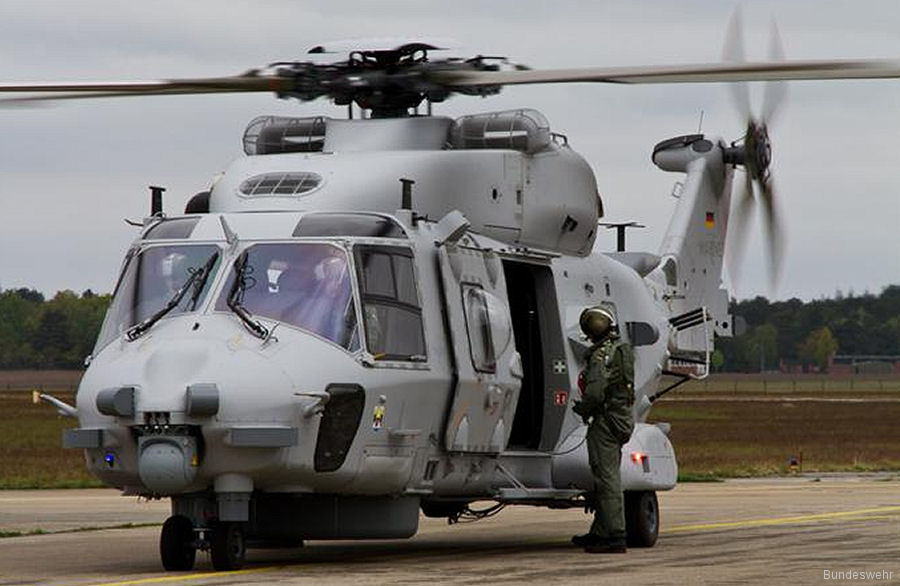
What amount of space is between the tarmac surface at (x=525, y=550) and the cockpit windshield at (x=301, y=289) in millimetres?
1880

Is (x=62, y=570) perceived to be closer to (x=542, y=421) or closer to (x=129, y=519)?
(x=542, y=421)

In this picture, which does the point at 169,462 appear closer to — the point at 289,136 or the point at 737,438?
the point at 289,136

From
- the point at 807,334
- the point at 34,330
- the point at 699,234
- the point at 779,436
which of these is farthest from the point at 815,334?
the point at 699,234

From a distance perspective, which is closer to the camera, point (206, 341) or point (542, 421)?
point (206, 341)

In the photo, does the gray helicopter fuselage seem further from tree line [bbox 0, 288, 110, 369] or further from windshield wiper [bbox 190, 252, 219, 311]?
tree line [bbox 0, 288, 110, 369]

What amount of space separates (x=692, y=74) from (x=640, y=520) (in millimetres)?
5077

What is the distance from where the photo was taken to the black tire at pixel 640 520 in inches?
736

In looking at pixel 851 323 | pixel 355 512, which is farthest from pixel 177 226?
pixel 851 323

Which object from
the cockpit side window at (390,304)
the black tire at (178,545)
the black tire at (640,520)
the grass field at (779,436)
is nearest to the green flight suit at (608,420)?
the black tire at (640,520)

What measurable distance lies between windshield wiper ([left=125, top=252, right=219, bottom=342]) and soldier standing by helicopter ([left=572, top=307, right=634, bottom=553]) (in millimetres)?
3562

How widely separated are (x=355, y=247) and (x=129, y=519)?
29.4 ft

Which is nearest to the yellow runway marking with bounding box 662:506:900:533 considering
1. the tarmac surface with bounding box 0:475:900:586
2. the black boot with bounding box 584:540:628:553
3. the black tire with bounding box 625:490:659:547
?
the tarmac surface with bounding box 0:475:900:586

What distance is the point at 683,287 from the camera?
23078 millimetres

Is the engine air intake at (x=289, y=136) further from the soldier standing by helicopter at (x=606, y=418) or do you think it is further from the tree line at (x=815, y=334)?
the tree line at (x=815, y=334)
